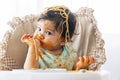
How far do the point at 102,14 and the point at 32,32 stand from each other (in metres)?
0.35

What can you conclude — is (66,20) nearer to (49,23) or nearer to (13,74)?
(49,23)

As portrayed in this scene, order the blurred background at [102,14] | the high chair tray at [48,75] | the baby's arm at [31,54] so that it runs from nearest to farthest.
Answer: the high chair tray at [48,75] → the baby's arm at [31,54] → the blurred background at [102,14]

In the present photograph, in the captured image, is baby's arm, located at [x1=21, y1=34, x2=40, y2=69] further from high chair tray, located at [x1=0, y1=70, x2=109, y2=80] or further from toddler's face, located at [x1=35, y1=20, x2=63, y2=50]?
high chair tray, located at [x1=0, y1=70, x2=109, y2=80]

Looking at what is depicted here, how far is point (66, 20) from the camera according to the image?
84 cm

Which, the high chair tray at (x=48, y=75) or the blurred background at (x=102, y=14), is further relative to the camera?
the blurred background at (x=102, y=14)

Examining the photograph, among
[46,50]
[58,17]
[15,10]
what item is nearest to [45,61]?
[46,50]

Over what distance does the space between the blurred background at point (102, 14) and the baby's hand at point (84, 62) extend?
0.28 m

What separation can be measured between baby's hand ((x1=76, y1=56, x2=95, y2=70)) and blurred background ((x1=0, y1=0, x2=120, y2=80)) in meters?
0.28

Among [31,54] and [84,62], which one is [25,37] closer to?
[31,54]

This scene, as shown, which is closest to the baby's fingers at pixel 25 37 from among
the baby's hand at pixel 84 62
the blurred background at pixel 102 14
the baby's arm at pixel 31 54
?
the baby's arm at pixel 31 54

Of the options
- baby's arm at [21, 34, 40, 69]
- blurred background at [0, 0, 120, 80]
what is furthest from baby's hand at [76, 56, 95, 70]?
blurred background at [0, 0, 120, 80]

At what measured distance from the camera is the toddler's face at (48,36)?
82 cm

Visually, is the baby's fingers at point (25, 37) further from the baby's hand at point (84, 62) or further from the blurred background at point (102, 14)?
the blurred background at point (102, 14)

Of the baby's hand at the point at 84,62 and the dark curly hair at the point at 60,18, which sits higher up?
the dark curly hair at the point at 60,18
